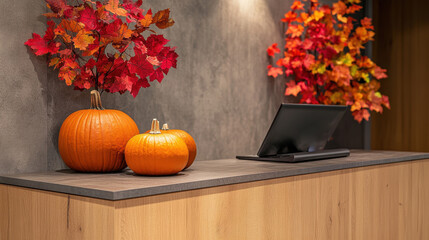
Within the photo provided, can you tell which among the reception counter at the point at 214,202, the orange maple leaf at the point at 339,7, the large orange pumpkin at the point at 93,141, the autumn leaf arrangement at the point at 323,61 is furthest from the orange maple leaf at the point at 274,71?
the large orange pumpkin at the point at 93,141

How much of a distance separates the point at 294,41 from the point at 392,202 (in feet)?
3.50

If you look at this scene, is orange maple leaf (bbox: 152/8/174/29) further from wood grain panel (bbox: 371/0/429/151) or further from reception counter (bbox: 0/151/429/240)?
wood grain panel (bbox: 371/0/429/151)

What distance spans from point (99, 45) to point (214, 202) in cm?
70

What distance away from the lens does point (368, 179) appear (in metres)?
2.26

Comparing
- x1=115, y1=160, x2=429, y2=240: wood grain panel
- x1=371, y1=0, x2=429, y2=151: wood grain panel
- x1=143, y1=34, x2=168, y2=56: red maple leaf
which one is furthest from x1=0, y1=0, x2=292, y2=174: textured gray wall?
x1=371, y1=0, x2=429, y2=151: wood grain panel

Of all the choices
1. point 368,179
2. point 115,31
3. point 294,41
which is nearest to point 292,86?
point 294,41

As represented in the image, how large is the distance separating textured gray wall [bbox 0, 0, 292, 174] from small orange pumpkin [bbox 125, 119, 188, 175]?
41 cm

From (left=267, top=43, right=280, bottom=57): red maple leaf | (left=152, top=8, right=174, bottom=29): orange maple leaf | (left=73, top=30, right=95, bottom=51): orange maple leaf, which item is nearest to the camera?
(left=73, top=30, right=95, bottom=51): orange maple leaf

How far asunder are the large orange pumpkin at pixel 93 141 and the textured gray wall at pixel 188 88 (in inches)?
5.8

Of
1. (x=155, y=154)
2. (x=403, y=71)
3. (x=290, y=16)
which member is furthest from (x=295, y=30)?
(x=155, y=154)

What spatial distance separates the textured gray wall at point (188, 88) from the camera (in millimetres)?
1752

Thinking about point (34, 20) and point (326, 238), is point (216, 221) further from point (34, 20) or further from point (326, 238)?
point (34, 20)

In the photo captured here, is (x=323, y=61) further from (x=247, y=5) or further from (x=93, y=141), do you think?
(x=93, y=141)

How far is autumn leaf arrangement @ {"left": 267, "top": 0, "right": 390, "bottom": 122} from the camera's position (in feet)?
9.56
